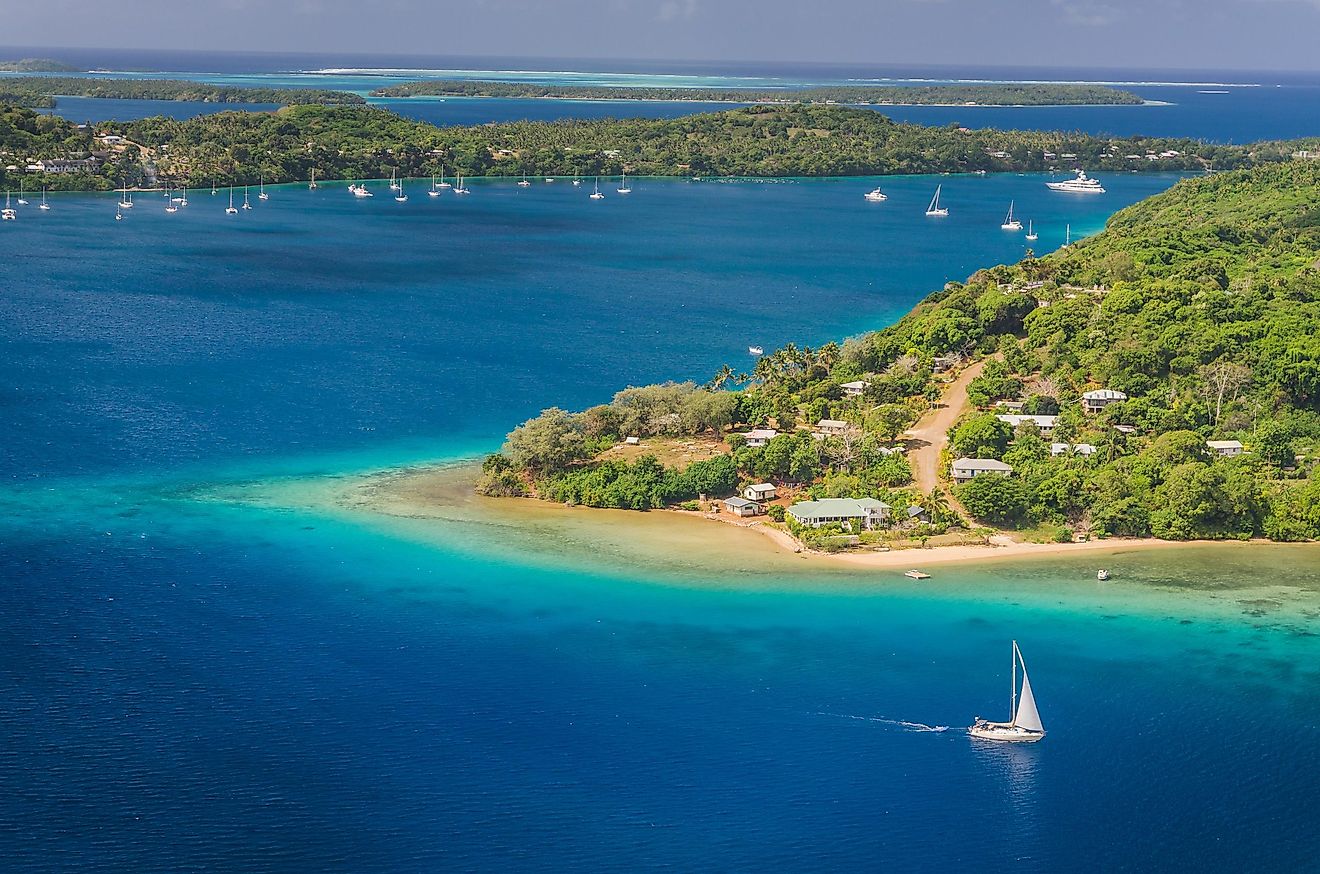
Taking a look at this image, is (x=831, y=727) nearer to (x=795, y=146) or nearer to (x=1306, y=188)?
(x=1306, y=188)

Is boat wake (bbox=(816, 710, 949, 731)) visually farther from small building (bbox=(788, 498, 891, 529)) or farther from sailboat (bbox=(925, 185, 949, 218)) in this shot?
sailboat (bbox=(925, 185, 949, 218))

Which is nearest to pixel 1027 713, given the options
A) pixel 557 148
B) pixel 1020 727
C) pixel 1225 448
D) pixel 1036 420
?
pixel 1020 727

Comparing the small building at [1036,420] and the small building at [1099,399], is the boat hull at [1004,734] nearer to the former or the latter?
the small building at [1036,420]

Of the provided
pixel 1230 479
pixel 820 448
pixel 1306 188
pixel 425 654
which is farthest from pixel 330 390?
pixel 1306 188

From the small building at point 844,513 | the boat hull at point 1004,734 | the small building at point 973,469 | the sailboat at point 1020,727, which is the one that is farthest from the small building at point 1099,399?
the boat hull at point 1004,734

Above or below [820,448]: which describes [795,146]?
above

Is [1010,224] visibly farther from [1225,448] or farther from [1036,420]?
[1225,448]
